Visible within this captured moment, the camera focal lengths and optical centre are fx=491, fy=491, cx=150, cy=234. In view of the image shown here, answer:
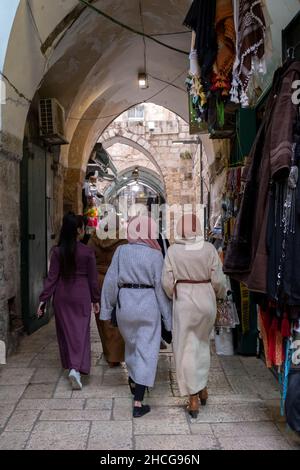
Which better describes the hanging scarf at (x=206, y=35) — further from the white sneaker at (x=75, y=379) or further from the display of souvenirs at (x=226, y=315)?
the white sneaker at (x=75, y=379)

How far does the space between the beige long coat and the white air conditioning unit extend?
154 inches

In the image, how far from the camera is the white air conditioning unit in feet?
22.7

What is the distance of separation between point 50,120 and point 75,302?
349cm

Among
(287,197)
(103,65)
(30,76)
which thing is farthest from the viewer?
(103,65)

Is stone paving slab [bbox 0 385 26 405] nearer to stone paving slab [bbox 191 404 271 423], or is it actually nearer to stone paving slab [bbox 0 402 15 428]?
stone paving slab [bbox 0 402 15 428]

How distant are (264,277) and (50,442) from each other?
1701 mm

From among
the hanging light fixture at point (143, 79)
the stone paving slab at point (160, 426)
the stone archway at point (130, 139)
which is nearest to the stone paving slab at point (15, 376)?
the stone paving slab at point (160, 426)

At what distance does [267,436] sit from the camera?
3189mm

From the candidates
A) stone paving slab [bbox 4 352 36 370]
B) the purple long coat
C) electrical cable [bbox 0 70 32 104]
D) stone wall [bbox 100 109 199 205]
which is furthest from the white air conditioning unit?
stone wall [bbox 100 109 199 205]

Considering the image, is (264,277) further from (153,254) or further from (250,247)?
(153,254)

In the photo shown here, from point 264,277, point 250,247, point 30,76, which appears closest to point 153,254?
point 250,247

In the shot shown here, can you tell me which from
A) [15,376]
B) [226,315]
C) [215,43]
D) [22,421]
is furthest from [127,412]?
[215,43]

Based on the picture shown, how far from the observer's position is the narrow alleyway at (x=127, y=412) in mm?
3127

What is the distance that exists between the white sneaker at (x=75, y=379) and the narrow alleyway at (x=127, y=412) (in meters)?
0.08
